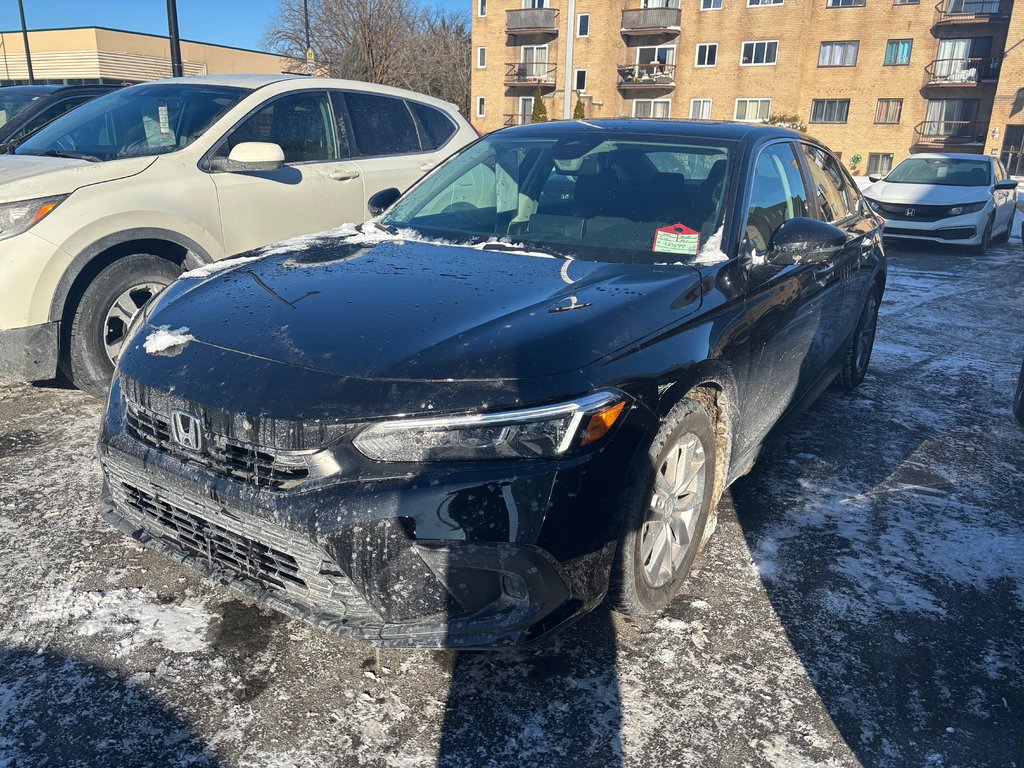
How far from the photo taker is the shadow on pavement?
6.86ft

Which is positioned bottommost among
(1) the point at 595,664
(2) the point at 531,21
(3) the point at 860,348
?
(1) the point at 595,664

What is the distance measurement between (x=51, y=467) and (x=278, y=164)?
2185 millimetres

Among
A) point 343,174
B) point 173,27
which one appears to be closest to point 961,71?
point 173,27

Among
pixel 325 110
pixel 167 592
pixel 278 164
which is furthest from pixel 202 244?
pixel 167 592

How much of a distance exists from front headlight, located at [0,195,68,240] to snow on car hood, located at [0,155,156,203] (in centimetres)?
3

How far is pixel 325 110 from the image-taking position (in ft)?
18.5

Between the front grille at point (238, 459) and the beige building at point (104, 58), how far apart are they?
5149 cm

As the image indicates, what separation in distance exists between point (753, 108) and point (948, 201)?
33693 mm

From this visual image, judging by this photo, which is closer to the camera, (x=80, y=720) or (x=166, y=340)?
(x=80, y=720)

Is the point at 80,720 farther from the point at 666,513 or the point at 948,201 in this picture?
the point at 948,201

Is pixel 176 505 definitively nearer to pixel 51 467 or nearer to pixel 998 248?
pixel 51 467

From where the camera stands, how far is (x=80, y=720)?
2213 millimetres

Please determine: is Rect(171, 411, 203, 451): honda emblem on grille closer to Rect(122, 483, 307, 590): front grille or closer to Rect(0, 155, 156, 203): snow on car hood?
Rect(122, 483, 307, 590): front grille

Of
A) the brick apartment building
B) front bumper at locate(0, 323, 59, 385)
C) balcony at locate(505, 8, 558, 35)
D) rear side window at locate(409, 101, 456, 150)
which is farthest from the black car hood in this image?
balcony at locate(505, 8, 558, 35)
